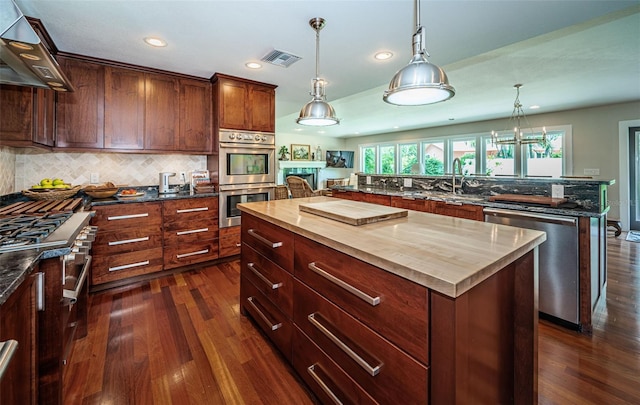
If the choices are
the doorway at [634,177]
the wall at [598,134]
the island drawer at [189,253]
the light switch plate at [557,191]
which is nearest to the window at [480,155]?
the wall at [598,134]

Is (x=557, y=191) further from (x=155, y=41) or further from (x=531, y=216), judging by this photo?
(x=155, y=41)

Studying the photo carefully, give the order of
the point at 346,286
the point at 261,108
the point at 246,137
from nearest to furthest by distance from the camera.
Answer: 1. the point at 346,286
2. the point at 246,137
3. the point at 261,108

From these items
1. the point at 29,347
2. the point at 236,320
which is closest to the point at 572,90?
the point at 236,320

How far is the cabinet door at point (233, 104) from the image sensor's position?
11.2 ft

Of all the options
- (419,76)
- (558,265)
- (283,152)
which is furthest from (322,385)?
(283,152)

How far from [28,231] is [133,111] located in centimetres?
216

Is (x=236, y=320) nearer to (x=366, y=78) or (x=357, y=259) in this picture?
(x=357, y=259)

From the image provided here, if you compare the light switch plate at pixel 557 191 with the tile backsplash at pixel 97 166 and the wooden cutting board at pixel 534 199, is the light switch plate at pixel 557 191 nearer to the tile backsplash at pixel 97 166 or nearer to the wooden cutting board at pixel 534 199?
the wooden cutting board at pixel 534 199

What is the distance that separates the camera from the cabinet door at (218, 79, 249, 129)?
342cm

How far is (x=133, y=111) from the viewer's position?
3.13 meters

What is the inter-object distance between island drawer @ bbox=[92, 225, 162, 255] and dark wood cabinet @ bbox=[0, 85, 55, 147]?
0.96m

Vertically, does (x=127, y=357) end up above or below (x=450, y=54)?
below

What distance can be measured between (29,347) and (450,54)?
3.53 meters

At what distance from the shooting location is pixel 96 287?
9.05 ft
